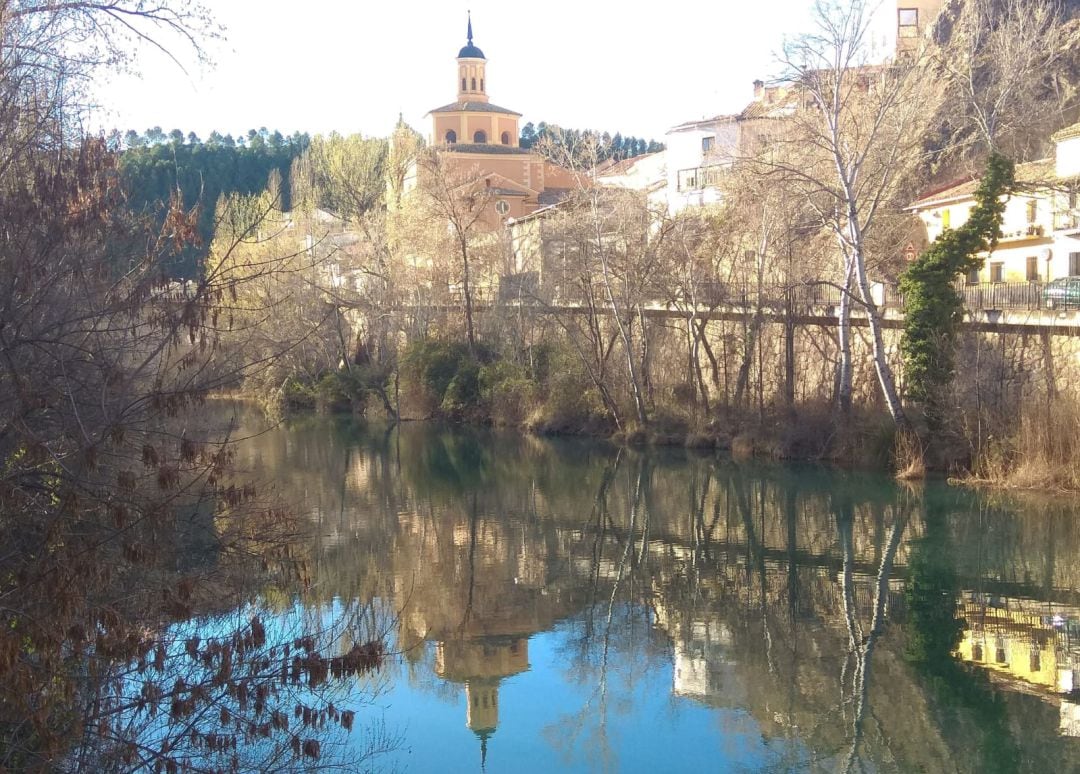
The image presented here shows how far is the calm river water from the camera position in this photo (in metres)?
10.9

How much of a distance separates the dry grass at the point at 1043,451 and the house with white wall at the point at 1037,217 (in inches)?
281

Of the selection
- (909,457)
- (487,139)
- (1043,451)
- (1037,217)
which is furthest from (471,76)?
(1043,451)

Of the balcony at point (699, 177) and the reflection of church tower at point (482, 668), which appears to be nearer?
the reflection of church tower at point (482, 668)

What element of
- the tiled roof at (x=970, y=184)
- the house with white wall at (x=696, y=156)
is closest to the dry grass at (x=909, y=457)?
the tiled roof at (x=970, y=184)

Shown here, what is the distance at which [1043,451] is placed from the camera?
23.0 meters

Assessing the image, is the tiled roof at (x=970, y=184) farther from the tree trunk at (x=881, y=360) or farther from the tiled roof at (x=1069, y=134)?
the tree trunk at (x=881, y=360)

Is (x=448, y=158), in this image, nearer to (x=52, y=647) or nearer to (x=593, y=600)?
(x=593, y=600)

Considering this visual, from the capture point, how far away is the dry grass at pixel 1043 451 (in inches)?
888

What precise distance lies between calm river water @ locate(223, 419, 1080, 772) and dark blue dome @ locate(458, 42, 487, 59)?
54.0 m

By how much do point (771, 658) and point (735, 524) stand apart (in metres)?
8.86

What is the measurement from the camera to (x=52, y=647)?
6328 millimetres

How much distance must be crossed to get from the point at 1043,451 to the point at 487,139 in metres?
54.8

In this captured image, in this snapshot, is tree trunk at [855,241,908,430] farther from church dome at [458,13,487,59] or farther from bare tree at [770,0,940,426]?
church dome at [458,13,487,59]

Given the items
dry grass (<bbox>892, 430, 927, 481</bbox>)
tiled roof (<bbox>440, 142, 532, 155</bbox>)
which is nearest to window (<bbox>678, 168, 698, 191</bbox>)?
tiled roof (<bbox>440, 142, 532, 155</bbox>)
